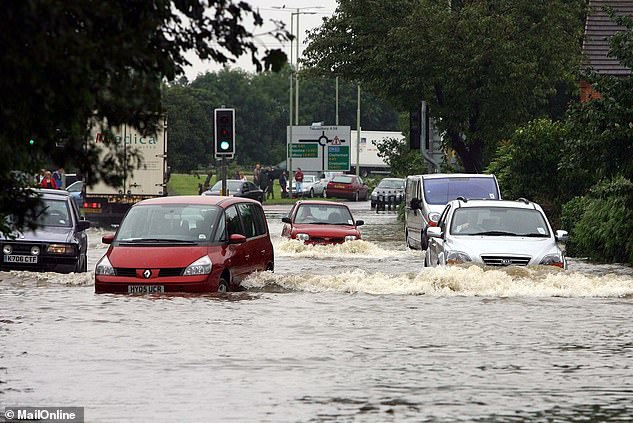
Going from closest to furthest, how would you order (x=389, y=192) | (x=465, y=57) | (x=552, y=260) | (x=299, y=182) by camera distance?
(x=552, y=260) < (x=465, y=57) < (x=389, y=192) < (x=299, y=182)

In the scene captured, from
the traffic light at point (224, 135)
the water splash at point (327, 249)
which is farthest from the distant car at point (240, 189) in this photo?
the traffic light at point (224, 135)

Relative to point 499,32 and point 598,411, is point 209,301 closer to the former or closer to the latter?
point 598,411

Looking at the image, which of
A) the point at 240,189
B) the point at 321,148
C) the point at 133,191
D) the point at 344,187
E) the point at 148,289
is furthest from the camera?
the point at 344,187

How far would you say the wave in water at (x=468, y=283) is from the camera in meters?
21.0

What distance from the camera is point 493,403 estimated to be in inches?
439

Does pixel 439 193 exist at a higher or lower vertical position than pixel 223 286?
higher

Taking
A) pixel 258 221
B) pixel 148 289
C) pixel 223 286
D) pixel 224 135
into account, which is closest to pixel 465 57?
pixel 224 135

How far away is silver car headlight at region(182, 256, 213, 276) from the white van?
14127 millimetres

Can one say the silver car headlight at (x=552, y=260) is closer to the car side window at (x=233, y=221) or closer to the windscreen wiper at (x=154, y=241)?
the car side window at (x=233, y=221)

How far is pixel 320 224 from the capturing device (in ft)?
113

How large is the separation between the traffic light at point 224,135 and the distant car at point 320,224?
2635 mm

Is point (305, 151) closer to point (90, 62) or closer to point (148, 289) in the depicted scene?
point (148, 289)

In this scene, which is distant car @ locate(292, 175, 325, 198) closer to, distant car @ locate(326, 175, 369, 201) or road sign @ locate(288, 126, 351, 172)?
distant car @ locate(326, 175, 369, 201)

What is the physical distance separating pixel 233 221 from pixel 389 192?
52434mm
